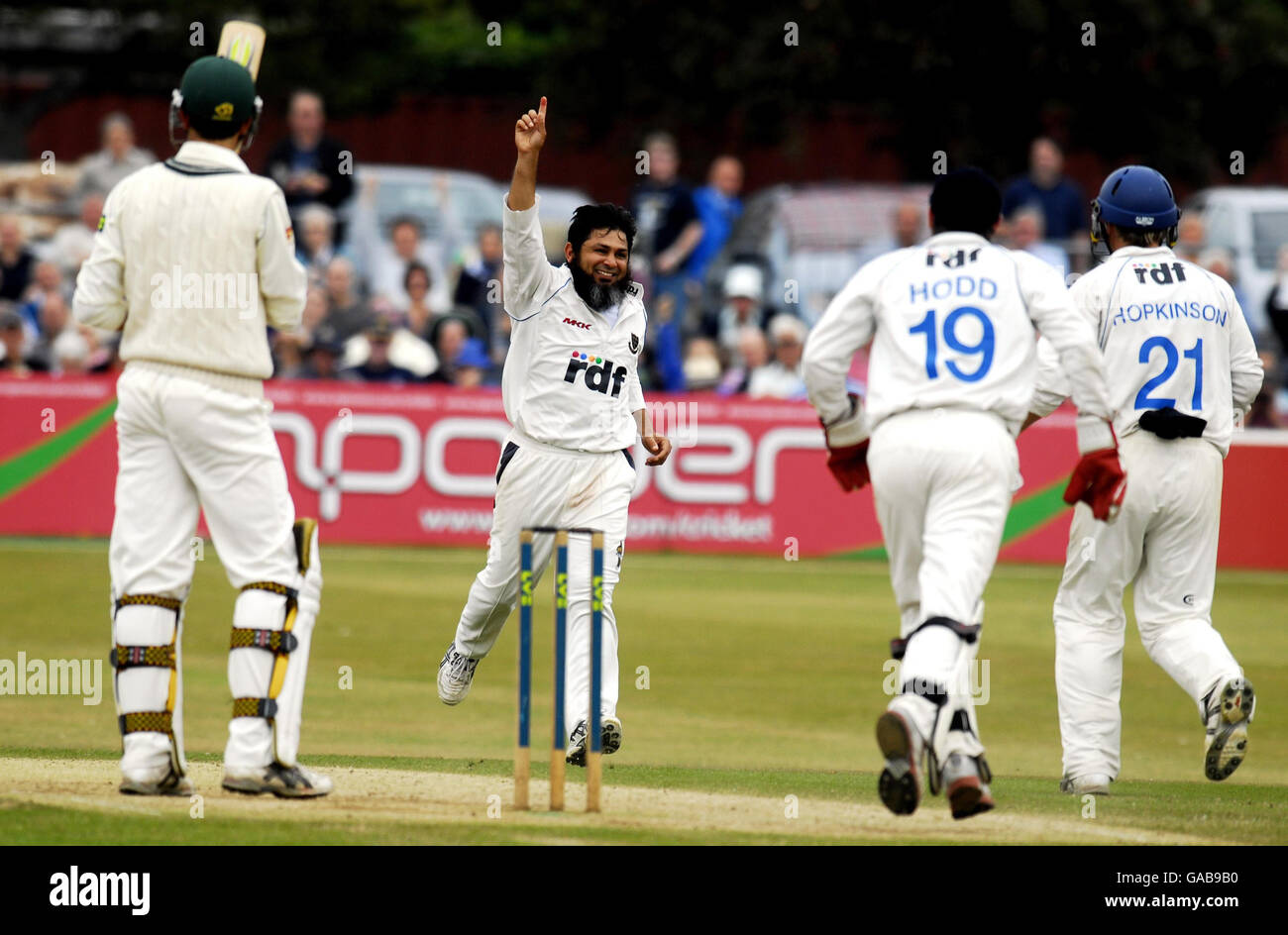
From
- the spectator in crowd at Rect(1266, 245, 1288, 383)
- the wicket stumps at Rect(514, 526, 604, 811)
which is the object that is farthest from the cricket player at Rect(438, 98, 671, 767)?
the spectator in crowd at Rect(1266, 245, 1288, 383)

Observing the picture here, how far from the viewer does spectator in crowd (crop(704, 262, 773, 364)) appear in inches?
821

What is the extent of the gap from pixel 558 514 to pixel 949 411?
8.14 feet

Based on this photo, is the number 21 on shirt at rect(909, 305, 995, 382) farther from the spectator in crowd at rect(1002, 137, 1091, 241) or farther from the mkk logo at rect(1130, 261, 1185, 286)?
the spectator in crowd at rect(1002, 137, 1091, 241)

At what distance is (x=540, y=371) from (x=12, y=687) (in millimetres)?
4517

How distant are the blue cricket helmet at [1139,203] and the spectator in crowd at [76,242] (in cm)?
1413

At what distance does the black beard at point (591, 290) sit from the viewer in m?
9.42

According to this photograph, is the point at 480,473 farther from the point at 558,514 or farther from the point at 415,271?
the point at 558,514

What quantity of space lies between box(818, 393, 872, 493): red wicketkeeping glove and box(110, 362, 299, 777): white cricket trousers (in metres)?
2.07

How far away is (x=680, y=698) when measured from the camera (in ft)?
41.4

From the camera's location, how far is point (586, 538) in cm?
934

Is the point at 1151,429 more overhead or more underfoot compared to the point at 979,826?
more overhead

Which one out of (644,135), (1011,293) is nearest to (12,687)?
(1011,293)

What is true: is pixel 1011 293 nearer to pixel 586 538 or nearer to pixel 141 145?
pixel 586 538
